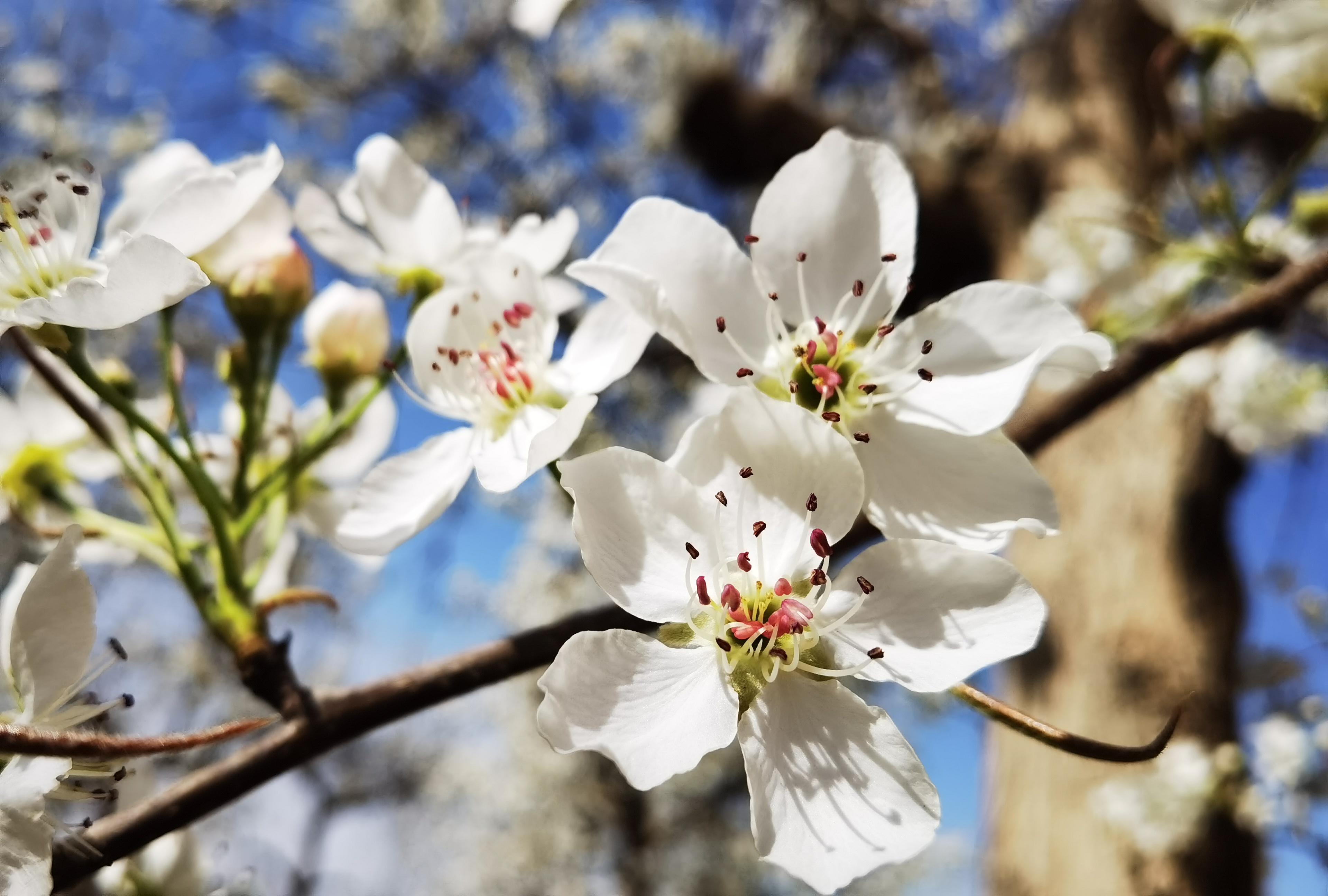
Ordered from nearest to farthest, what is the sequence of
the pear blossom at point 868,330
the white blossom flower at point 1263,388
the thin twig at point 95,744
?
the thin twig at point 95,744 < the pear blossom at point 868,330 < the white blossom flower at point 1263,388

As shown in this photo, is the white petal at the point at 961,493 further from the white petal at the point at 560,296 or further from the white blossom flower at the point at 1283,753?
the white blossom flower at the point at 1283,753

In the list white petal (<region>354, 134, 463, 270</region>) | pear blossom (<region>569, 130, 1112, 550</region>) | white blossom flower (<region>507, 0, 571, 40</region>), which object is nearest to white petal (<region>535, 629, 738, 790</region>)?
pear blossom (<region>569, 130, 1112, 550</region>)

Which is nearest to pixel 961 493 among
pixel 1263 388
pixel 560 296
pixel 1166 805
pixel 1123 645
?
pixel 560 296

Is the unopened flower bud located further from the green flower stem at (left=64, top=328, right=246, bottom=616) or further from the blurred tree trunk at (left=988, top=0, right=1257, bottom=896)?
the blurred tree trunk at (left=988, top=0, right=1257, bottom=896)

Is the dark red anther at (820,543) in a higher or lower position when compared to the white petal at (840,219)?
lower

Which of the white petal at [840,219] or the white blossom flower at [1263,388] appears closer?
the white petal at [840,219]

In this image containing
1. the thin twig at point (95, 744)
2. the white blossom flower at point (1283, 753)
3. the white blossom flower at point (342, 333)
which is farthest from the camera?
the white blossom flower at point (1283, 753)

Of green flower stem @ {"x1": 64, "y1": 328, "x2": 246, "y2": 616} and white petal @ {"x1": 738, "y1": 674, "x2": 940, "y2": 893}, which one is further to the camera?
green flower stem @ {"x1": 64, "y1": 328, "x2": 246, "y2": 616}

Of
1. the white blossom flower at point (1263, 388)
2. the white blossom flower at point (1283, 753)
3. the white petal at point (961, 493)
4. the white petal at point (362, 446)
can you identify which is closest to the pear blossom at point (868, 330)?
the white petal at point (961, 493)
